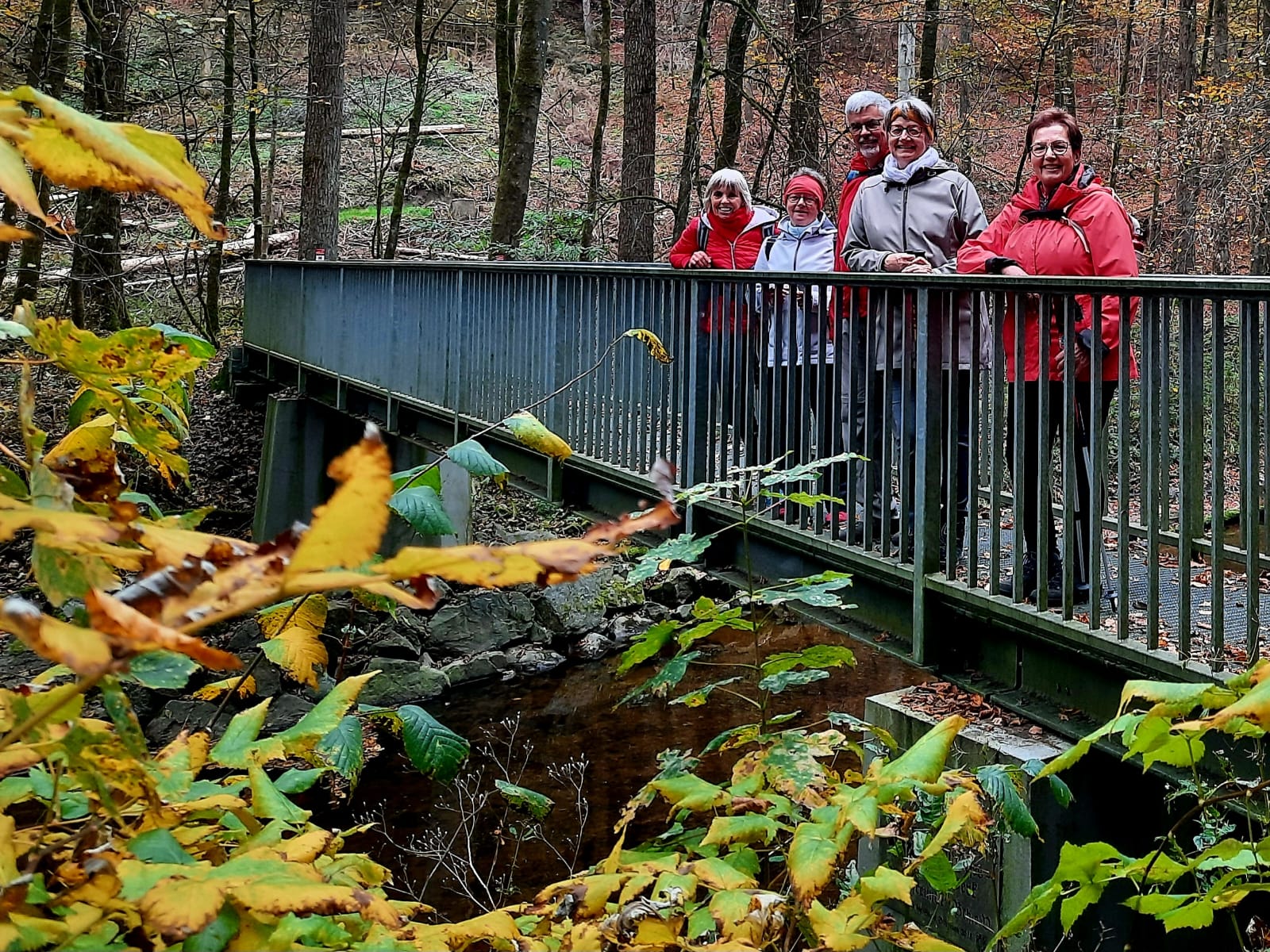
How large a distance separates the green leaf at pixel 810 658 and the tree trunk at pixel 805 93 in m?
16.3

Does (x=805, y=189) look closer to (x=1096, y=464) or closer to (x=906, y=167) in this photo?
(x=906, y=167)

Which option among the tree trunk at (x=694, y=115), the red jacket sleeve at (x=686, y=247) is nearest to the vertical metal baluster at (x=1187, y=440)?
the red jacket sleeve at (x=686, y=247)

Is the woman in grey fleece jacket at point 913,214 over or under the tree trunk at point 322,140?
under

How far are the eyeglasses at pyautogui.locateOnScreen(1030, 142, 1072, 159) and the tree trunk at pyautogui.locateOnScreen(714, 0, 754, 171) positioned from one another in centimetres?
1360

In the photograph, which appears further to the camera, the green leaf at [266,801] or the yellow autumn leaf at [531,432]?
the yellow autumn leaf at [531,432]

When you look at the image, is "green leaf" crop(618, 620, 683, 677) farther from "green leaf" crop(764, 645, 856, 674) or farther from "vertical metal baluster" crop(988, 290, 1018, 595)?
"vertical metal baluster" crop(988, 290, 1018, 595)

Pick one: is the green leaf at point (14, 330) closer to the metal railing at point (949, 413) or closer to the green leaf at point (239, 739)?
the green leaf at point (239, 739)

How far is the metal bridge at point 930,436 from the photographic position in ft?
13.5

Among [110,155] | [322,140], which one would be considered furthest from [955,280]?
[322,140]

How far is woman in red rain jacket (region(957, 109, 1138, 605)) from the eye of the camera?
4891 mm

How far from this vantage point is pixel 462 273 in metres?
9.98

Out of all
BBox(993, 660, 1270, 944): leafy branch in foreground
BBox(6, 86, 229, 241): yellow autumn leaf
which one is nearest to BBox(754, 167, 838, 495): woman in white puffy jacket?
BBox(993, 660, 1270, 944): leafy branch in foreground

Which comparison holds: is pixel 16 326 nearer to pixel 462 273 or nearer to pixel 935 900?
pixel 935 900

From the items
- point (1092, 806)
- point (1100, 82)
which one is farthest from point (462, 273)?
point (1100, 82)
